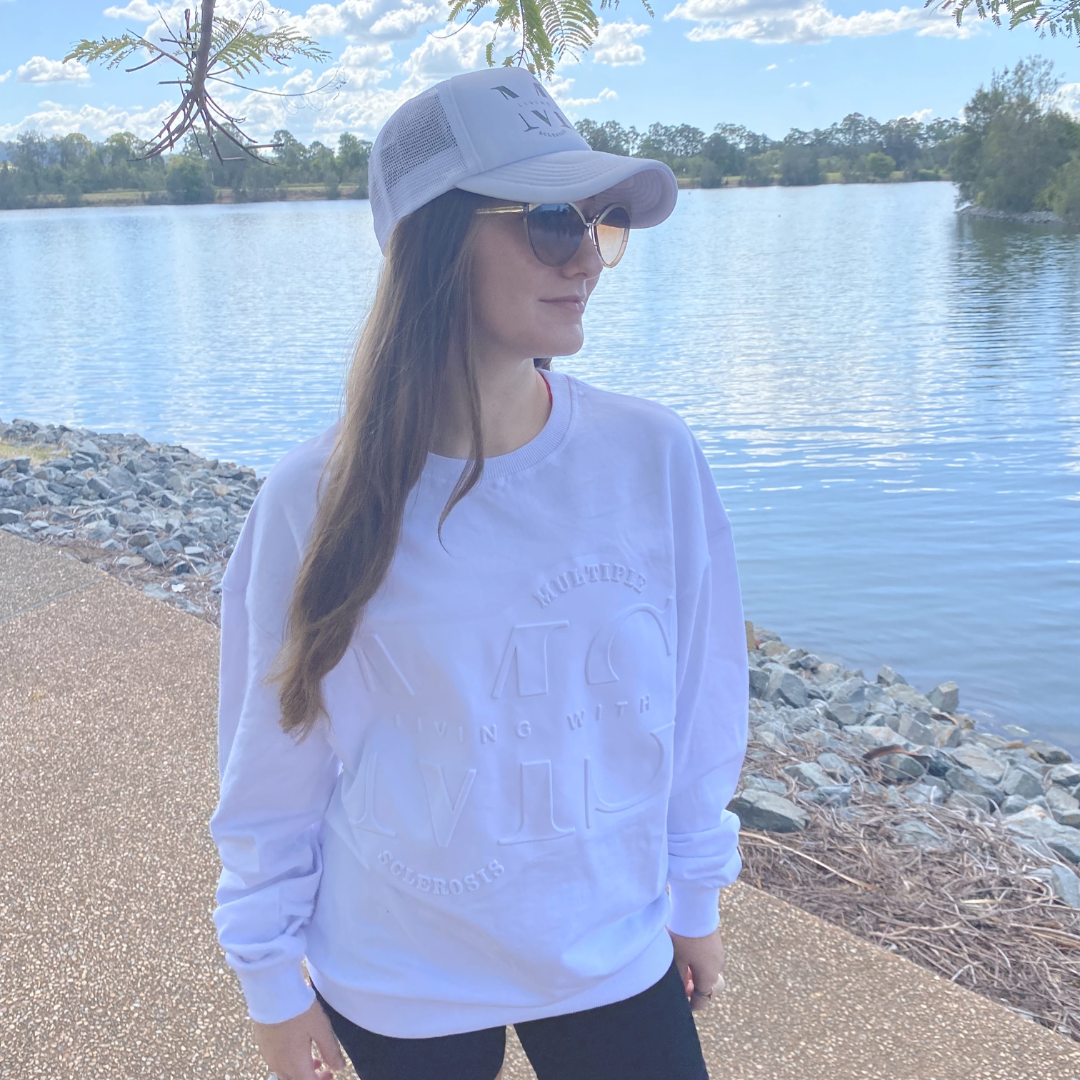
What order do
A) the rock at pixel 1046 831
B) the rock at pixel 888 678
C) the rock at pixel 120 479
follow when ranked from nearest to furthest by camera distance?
the rock at pixel 1046 831 → the rock at pixel 888 678 → the rock at pixel 120 479

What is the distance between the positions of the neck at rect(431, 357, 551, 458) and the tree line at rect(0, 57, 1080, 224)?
1.26 metres

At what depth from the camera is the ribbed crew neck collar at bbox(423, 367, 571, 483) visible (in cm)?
137

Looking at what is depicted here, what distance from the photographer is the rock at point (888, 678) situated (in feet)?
21.5

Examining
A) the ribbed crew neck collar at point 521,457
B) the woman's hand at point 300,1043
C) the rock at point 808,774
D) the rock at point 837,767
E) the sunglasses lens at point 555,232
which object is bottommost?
the rock at point 837,767

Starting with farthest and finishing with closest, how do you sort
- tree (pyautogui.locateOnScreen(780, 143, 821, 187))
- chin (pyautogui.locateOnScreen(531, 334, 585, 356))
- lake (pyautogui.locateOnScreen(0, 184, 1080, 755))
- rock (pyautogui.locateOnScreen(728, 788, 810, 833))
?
tree (pyautogui.locateOnScreen(780, 143, 821, 187)) < lake (pyautogui.locateOnScreen(0, 184, 1080, 755)) < rock (pyautogui.locateOnScreen(728, 788, 810, 833)) < chin (pyautogui.locateOnScreen(531, 334, 585, 356))

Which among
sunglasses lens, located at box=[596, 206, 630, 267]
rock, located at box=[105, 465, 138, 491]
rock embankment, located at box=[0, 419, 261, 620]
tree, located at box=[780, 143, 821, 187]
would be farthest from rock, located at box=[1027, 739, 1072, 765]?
tree, located at box=[780, 143, 821, 187]

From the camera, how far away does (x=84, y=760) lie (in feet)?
11.4

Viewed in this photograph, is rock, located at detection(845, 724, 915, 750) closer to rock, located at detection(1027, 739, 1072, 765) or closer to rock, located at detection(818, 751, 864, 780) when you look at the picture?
rock, located at detection(818, 751, 864, 780)

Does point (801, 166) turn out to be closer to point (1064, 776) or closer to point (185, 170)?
point (1064, 776)

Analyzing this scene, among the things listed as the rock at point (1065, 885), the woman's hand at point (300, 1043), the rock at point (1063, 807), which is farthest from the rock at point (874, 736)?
the woman's hand at point (300, 1043)

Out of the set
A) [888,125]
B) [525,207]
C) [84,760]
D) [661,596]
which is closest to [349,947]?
[661,596]

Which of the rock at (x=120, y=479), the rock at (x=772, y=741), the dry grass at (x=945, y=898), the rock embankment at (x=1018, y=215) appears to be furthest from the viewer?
the rock embankment at (x=1018, y=215)

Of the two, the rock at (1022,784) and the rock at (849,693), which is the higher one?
the rock at (1022,784)

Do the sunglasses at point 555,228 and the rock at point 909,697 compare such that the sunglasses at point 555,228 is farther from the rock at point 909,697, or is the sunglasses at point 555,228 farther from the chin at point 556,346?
the rock at point 909,697
